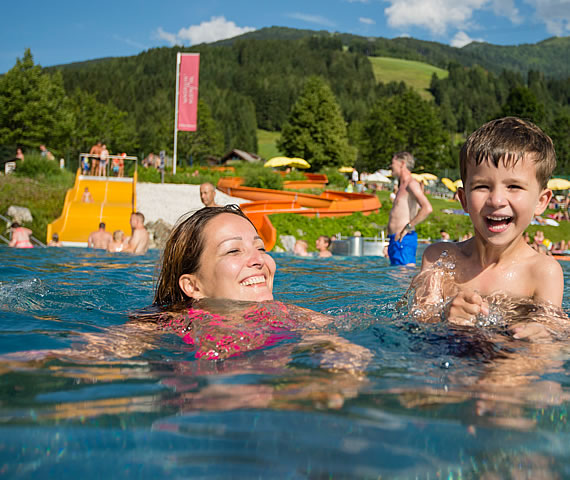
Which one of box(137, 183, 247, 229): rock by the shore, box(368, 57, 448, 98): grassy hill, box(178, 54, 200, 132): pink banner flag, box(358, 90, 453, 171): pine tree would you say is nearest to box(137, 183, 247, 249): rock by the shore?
box(137, 183, 247, 229): rock by the shore

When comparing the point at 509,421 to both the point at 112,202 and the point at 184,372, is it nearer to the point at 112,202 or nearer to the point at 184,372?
the point at 184,372

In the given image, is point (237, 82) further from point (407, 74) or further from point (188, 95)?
point (188, 95)

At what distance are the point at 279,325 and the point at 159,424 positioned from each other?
5.18 ft

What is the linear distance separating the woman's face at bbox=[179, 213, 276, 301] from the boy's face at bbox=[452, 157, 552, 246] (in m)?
1.23

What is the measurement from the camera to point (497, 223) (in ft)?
10.9

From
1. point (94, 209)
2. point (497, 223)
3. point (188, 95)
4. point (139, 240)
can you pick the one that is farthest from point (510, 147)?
point (188, 95)

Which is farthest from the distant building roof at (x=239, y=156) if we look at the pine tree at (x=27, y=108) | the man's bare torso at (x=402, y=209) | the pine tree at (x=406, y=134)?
the man's bare torso at (x=402, y=209)

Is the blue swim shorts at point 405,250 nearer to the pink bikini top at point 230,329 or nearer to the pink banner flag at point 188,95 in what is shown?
the pink bikini top at point 230,329

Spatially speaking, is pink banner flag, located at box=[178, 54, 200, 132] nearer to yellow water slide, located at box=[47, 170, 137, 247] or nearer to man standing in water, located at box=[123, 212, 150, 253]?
yellow water slide, located at box=[47, 170, 137, 247]

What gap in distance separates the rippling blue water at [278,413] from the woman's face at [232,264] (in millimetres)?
495

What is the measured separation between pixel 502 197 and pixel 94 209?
63.5 ft

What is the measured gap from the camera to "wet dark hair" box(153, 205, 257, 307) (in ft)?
11.4

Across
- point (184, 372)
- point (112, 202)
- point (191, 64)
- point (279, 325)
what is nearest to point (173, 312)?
point (279, 325)

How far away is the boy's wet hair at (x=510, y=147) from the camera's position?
3.19 m
